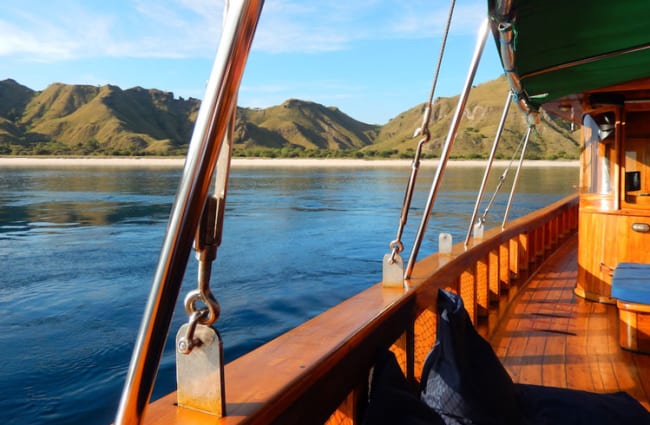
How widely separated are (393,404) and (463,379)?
0.34 m

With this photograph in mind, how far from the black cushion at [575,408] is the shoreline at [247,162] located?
74050 millimetres

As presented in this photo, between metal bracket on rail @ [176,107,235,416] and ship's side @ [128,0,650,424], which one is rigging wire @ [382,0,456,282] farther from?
metal bracket on rail @ [176,107,235,416]

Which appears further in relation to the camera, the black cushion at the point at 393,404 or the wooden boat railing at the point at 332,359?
the black cushion at the point at 393,404

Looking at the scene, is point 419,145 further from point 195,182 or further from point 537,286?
point 537,286

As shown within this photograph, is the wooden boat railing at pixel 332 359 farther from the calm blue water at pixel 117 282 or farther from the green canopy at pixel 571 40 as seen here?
the calm blue water at pixel 117 282

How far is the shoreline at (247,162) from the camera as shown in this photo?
261 feet

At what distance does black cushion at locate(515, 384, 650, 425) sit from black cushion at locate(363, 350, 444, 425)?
63 cm

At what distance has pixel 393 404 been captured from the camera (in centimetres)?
149

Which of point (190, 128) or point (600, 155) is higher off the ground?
point (190, 128)

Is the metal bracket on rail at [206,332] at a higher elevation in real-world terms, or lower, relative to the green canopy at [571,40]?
lower

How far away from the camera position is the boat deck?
9.13ft

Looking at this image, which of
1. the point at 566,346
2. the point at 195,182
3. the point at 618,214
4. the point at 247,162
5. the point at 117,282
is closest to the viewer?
the point at 195,182

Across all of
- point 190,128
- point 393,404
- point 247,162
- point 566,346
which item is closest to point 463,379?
point 393,404

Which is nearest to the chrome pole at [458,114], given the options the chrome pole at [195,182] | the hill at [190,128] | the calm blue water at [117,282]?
the chrome pole at [195,182]
